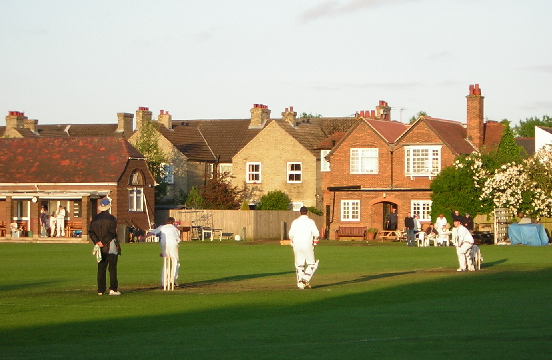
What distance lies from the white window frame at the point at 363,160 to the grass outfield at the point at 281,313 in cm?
3064

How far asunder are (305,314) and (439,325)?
307 cm

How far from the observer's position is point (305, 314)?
18031 millimetres

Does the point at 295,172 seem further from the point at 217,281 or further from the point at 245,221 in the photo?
the point at 217,281

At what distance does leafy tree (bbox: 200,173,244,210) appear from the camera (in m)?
68.4

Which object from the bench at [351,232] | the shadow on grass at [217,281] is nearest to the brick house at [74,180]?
the bench at [351,232]

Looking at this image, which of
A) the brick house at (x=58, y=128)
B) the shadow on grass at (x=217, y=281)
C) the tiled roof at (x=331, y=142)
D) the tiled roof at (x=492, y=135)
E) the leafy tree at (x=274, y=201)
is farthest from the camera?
the brick house at (x=58, y=128)

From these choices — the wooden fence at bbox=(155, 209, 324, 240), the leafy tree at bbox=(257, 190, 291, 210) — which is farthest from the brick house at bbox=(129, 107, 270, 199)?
the wooden fence at bbox=(155, 209, 324, 240)

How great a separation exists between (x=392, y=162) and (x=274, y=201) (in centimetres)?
948

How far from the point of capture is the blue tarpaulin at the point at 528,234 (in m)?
50.2

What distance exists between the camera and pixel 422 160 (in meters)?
62.6

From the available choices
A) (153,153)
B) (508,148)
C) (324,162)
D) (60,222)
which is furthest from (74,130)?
(508,148)

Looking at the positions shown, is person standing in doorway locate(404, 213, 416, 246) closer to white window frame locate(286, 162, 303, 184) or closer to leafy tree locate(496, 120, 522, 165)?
leafy tree locate(496, 120, 522, 165)

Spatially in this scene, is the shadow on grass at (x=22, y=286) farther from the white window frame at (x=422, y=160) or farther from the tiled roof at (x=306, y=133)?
the tiled roof at (x=306, y=133)

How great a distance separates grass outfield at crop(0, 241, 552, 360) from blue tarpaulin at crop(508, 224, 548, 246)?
17134 mm
